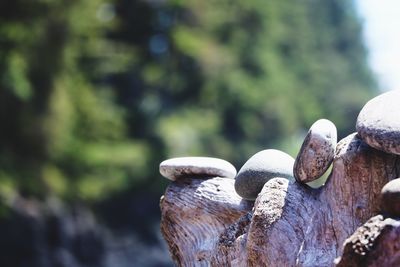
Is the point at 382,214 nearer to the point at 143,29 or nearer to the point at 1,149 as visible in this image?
the point at 1,149

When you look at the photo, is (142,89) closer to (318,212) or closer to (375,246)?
(318,212)

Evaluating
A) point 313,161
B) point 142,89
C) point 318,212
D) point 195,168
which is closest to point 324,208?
point 318,212

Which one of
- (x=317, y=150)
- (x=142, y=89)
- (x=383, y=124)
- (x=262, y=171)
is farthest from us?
(x=142, y=89)

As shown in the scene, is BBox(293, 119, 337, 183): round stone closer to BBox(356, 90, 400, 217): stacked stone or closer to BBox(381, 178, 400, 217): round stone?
BBox(356, 90, 400, 217): stacked stone

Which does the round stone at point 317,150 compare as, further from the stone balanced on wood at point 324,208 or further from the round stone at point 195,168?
the round stone at point 195,168

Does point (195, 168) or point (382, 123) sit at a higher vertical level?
point (195, 168)

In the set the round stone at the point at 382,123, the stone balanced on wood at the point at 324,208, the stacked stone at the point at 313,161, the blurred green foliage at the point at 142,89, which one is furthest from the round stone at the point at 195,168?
the blurred green foliage at the point at 142,89
